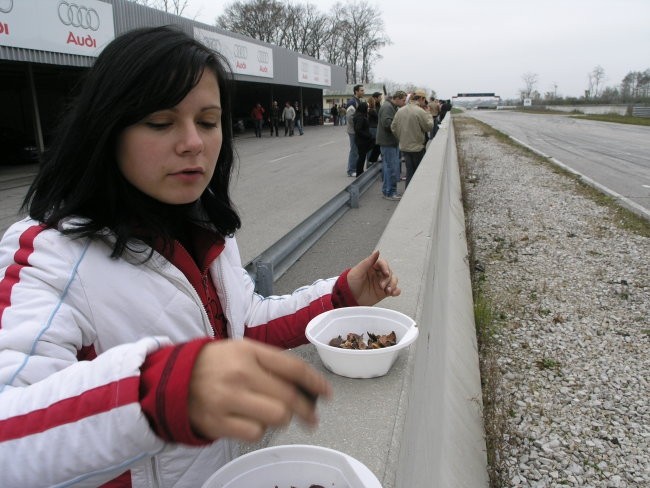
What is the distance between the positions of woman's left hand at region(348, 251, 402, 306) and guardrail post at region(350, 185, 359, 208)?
300 inches

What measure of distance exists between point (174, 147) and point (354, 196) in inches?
345

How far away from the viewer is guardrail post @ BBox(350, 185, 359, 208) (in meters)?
10.0

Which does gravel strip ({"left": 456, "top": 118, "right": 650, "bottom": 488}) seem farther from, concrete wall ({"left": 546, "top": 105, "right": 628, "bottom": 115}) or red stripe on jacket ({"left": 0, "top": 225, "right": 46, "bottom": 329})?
concrete wall ({"left": 546, "top": 105, "right": 628, "bottom": 115})

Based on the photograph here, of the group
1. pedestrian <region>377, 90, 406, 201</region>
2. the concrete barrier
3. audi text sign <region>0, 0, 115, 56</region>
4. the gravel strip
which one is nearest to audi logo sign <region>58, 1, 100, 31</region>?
audi text sign <region>0, 0, 115, 56</region>

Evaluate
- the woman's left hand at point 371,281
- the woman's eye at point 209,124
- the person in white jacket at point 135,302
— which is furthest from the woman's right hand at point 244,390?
the woman's left hand at point 371,281

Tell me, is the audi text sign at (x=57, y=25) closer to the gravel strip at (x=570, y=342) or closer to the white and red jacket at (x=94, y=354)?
the gravel strip at (x=570, y=342)

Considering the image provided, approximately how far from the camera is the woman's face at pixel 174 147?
1398 millimetres

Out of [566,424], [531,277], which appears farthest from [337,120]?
[566,424]

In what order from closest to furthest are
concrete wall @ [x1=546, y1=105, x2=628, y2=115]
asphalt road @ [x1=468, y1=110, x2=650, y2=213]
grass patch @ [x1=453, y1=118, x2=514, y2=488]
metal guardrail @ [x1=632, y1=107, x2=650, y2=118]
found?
1. grass patch @ [x1=453, y1=118, x2=514, y2=488]
2. asphalt road @ [x1=468, y1=110, x2=650, y2=213]
3. metal guardrail @ [x1=632, y1=107, x2=650, y2=118]
4. concrete wall @ [x1=546, y1=105, x2=628, y2=115]

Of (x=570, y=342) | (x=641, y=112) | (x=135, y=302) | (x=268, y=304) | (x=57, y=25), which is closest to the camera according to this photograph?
(x=135, y=302)

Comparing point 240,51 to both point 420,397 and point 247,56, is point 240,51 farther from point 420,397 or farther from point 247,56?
point 420,397

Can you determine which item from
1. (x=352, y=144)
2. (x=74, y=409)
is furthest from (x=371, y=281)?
(x=352, y=144)

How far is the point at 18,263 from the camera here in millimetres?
1231

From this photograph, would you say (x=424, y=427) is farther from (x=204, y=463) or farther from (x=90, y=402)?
(x=90, y=402)
